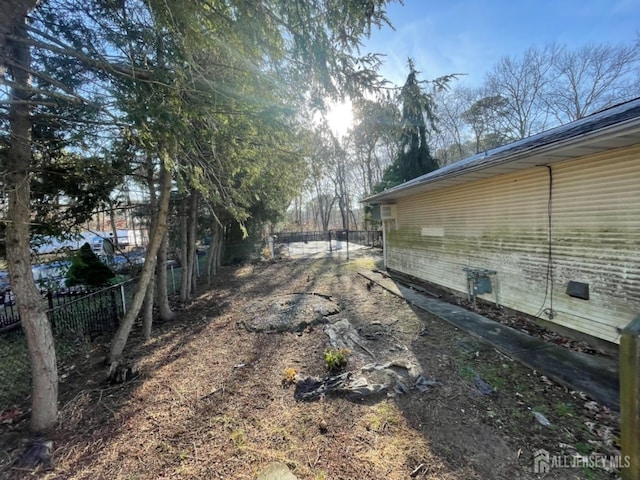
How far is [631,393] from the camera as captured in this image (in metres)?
1.70

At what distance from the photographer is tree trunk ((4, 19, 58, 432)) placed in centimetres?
242

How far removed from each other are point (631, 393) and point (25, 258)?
15.5 ft

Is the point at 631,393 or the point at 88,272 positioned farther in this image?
the point at 88,272

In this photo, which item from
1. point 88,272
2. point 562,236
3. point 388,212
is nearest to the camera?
point 562,236

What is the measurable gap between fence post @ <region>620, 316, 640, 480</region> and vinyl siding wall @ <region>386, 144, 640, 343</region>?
2.68 meters

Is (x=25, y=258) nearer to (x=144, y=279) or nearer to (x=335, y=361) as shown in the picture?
(x=144, y=279)

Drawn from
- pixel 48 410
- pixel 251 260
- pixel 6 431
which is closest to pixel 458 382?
pixel 48 410

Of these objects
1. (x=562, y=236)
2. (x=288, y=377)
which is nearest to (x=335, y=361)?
(x=288, y=377)

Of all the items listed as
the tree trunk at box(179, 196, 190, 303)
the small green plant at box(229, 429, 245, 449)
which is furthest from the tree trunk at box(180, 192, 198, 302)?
the small green plant at box(229, 429, 245, 449)

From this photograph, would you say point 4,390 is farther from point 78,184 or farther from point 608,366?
point 608,366

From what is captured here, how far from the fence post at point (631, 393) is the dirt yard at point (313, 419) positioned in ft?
0.96

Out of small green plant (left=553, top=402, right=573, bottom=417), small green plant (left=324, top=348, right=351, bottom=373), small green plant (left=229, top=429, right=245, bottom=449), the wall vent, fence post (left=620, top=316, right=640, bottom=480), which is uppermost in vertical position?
the wall vent

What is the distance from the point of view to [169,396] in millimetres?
3129

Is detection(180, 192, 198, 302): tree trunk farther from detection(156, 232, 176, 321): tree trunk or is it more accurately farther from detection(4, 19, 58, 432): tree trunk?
detection(4, 19, 58, 432): tree trunk
